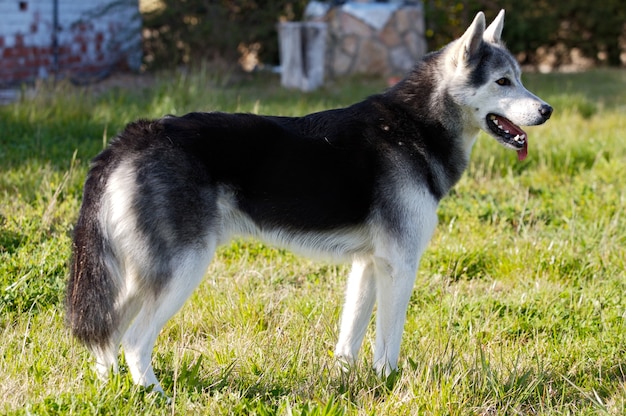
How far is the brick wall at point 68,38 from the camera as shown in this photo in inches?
442

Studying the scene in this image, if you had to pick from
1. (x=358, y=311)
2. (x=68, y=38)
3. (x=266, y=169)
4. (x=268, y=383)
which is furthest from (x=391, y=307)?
(x=68, y=38)

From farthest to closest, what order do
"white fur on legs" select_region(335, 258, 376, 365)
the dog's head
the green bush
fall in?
the green bush
"white fur on legs" select_region(335, 258, 376, 365)
the dog's head

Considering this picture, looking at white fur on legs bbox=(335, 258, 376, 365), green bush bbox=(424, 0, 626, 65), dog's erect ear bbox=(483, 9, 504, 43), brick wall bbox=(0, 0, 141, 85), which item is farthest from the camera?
green bush bbox=(424, 0, 626, 65)

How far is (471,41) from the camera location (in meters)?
3.91

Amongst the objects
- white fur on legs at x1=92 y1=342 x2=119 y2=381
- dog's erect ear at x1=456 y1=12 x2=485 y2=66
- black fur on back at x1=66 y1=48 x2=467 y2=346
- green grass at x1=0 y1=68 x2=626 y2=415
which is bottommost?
green grass at x1=0 y1=68 x2=626 y2=415

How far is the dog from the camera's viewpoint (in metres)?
3.44

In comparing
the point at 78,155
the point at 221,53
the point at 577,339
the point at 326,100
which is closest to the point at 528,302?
the point at 577,339

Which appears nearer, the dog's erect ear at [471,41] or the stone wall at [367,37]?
the dog's erect ear at [471,41]

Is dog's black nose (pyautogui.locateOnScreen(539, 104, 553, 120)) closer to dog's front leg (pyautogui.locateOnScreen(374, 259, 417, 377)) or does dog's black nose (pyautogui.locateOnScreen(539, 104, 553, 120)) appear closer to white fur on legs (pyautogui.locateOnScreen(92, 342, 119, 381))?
dog's front leg (pyautogui.locateOnScreen(374, 259, 417, 377))

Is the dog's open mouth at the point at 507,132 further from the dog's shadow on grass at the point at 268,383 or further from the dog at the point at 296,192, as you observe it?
the dog's shadow on grass at the point at 268,383

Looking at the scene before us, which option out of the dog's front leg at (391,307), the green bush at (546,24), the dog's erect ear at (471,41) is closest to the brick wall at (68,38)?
the green bush at (546,24)

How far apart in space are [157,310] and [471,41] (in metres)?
1.96

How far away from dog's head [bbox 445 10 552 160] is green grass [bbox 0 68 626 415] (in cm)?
91

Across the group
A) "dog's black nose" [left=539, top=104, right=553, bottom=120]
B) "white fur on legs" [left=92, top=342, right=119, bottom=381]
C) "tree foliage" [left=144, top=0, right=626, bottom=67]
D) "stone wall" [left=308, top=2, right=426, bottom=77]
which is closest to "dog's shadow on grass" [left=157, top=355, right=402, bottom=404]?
"white fur on legs" [left=92, top=342, right=119, bottom=381]
